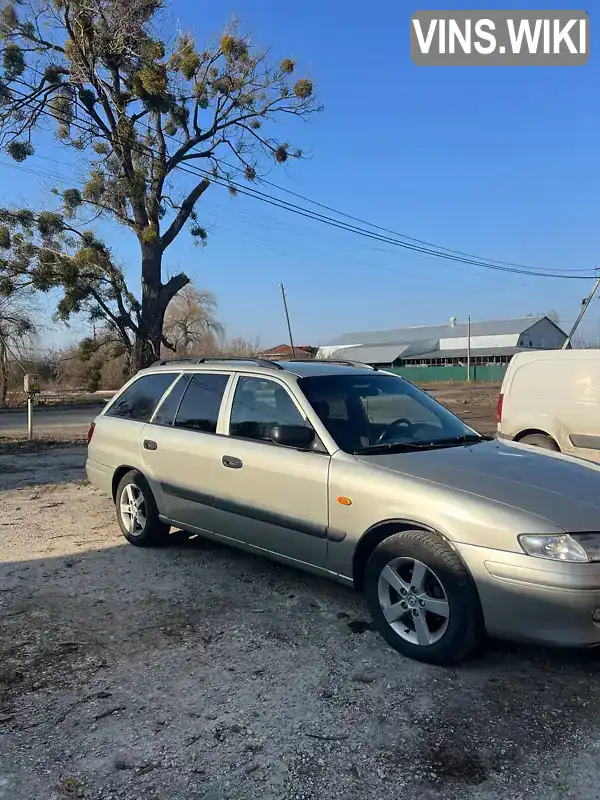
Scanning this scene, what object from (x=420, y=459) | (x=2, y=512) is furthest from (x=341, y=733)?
(x=2, y=512)

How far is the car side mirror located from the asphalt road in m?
14.5

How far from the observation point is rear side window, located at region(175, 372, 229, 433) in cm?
488

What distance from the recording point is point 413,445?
13.3ft

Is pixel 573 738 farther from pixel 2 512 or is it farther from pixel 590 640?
pixel 2 512

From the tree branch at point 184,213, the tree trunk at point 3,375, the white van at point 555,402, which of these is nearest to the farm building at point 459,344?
the tree trunk at point 3,375

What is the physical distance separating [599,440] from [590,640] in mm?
5211

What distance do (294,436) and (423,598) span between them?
4.08 feet

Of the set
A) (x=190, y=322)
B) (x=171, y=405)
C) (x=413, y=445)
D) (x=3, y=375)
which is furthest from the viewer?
(x=190, y=322)

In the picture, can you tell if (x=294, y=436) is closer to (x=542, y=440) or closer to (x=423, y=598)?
(x=423, y=598)

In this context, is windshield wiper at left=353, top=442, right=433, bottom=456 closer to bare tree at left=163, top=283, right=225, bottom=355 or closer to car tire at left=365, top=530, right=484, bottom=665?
car tire at left=365, top=530, right=484, bottom=665

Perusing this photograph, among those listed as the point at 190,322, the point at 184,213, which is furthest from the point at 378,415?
the point at 190,322

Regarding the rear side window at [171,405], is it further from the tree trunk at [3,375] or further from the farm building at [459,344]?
the farm building at [459,344]

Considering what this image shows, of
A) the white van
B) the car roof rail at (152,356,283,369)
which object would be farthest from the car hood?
the white van

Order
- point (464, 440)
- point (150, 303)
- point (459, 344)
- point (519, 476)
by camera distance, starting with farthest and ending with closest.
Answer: point (459, 344), point (150, 303), point (464, 440), point (519, 476)
